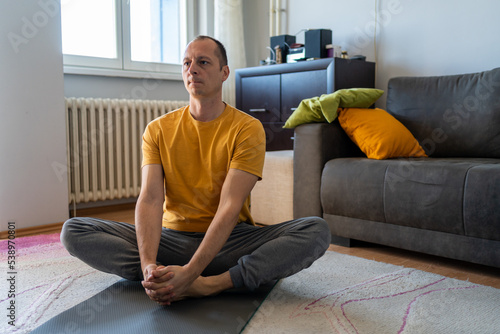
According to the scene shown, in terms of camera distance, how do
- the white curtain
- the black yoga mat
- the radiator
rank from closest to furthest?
the black yoga mat < the radiator < the white curtain

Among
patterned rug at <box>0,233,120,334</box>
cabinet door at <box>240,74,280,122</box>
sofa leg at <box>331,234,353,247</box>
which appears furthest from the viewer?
cabinet door at <box>240,74,280,122</box>

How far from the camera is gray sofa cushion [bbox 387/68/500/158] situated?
2.43 meters

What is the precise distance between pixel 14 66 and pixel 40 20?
0.98ft

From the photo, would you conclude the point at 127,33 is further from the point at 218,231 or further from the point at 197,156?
the point at 218,231

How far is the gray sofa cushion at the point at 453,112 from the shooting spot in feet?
7.97

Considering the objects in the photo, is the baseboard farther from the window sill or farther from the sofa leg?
the sofa leg

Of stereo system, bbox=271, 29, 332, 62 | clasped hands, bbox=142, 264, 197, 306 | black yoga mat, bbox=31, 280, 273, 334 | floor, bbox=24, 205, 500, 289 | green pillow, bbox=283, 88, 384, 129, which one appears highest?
stereo system, bbox=271, 29, 332, 62

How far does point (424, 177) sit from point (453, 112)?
2.38 feet

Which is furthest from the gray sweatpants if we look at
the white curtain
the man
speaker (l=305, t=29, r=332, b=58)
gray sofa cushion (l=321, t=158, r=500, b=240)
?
the white curtain

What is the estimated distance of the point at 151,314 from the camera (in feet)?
4.50

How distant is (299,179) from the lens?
2510 millimetres

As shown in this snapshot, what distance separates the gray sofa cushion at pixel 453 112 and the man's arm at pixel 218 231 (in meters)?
1.44

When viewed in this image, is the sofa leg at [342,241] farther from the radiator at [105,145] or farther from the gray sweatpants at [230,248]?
the radiator at [105,145]

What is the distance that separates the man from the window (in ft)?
6.27
